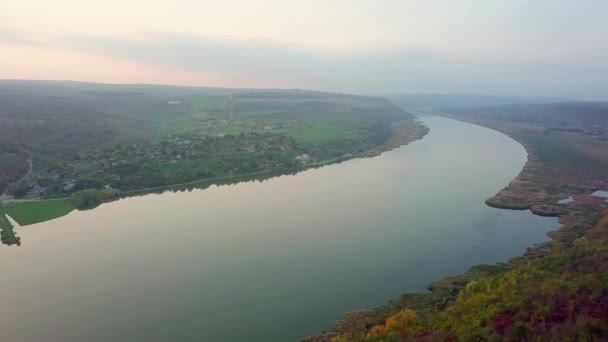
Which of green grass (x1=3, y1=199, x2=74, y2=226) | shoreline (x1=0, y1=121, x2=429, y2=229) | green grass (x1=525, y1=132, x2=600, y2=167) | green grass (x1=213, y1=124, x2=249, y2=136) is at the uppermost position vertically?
green grass (x1=213, y1=124, x2=249, y2=136)

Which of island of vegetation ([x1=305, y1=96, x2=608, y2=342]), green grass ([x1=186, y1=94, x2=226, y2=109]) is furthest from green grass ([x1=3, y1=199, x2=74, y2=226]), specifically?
green grass ([x1=186, y1=94, x2=226, y2=109])

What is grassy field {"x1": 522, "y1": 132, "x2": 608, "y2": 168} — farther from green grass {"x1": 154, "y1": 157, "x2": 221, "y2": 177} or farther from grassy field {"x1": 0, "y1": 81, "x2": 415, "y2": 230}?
green grass {"x1": 154, "y1": 157, "x2": 221, "y2": 177}

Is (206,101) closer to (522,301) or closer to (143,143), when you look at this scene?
(143,143)

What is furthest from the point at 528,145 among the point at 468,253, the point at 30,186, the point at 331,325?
the point at 30,186

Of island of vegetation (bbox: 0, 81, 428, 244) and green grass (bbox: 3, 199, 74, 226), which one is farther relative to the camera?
island of vegetation (bbox: 0, 81, 428, 244)

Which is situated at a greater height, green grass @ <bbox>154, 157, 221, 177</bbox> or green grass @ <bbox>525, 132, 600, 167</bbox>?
green grass @ <bbox>525, 132, 600, 167</bbox>

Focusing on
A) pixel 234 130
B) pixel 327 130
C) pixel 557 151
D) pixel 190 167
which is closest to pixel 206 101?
pixel 234 130

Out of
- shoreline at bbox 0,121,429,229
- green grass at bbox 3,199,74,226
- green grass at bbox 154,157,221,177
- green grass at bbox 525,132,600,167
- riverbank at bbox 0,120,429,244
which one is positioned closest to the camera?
green grass at bbox 3,199,74,226
